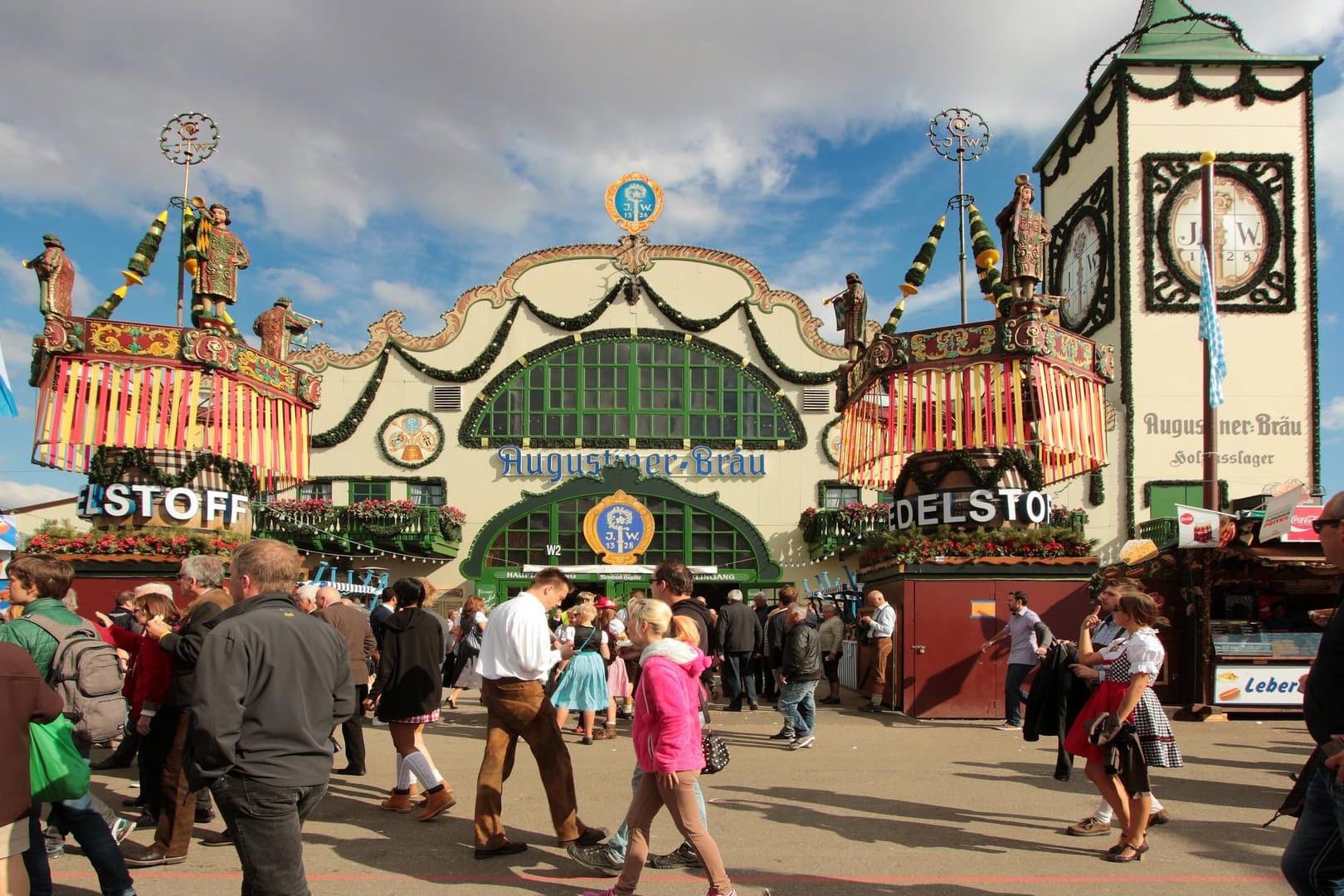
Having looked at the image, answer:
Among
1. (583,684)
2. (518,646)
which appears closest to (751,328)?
(583,684)

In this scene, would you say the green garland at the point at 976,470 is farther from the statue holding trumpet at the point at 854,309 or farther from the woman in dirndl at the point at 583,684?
the woman in dirndl at the point at 583,684

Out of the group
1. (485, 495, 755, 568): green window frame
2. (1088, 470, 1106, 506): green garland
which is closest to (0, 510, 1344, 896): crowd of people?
(485, 495, 755, 568): green window frame

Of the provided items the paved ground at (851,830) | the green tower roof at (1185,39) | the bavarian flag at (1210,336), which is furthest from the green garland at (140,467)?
the green tower roof at (1185,39)

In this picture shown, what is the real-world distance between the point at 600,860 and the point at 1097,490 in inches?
920

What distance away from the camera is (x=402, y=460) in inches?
1080

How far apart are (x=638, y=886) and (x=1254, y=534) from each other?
10.3 m

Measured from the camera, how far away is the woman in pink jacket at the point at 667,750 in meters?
4.98

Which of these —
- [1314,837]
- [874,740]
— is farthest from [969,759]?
[1314,837]

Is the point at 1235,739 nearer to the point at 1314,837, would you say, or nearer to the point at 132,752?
the point at 1314,837

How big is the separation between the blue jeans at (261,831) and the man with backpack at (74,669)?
52.8 inches

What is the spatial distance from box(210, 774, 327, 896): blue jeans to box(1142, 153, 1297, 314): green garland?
2686cm

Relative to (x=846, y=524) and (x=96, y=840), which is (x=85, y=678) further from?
(x=846, y=524)

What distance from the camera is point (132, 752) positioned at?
9.24 meters

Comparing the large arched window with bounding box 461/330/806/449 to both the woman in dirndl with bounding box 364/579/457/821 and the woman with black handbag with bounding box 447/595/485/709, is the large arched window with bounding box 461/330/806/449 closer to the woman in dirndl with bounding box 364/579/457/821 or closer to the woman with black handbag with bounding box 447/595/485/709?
the woman with black handbag with bounding box 447/595/485/709
